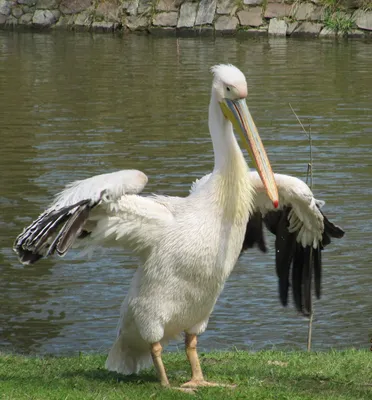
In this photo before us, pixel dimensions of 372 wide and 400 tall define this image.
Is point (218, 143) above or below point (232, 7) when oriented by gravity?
above

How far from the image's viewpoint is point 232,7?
24969 mm

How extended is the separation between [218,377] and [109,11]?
71.6 ft

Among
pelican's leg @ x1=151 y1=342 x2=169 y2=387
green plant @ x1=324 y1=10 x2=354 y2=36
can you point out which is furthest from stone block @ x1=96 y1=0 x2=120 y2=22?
pelican's leg @ x1=151 y1=342 x2=169 y2=387

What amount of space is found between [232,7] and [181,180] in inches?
567

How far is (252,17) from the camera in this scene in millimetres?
24859

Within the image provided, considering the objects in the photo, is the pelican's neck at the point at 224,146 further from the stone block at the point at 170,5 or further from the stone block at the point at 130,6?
the stone block at the point at 130,6

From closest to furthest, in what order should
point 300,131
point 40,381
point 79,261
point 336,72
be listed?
point 40,381
point 79,261
point 300,131
point 336,72

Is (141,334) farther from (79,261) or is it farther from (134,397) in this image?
(79,261)

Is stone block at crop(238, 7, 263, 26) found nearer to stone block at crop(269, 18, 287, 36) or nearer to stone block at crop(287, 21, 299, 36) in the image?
stone block at crop(269, 18, 287, 36)

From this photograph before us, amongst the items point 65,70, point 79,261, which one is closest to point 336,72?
point 65,70

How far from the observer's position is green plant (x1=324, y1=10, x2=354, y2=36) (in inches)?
944

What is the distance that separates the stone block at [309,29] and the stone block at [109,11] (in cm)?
498

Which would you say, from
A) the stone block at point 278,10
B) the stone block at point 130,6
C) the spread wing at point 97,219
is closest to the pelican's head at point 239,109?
the spread wing at point 97,219

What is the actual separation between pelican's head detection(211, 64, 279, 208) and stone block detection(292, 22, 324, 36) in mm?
19668
